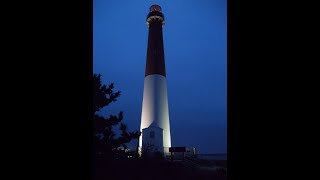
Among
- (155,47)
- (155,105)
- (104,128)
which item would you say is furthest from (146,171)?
(155,47)

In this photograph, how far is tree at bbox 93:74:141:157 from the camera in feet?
37.4

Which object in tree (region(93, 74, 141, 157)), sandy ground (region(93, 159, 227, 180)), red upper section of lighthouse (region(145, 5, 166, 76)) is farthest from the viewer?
red upper section of lighthouse (region(145, 5, 166, 76))

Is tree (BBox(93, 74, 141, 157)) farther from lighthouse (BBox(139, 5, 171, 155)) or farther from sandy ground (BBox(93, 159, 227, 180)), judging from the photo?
lighthouse (BBox(139, 5, 171, 155))

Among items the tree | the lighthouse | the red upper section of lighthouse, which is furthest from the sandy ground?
the red upper section of lighthouse

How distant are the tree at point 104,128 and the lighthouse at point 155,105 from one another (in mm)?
3403

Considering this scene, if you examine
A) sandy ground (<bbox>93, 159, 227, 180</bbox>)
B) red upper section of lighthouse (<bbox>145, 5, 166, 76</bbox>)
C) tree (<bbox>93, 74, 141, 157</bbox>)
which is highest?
red upper section of lighthouse (<bbox>145, 5, 166, 76</bbox>)

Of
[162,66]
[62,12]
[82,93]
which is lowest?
[82,93]

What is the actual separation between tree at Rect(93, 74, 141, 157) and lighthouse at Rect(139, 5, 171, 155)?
3.40 m

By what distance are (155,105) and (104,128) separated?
6.27m
